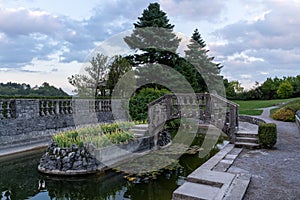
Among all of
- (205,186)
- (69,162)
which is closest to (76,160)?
(69,162)

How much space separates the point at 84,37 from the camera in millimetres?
11883

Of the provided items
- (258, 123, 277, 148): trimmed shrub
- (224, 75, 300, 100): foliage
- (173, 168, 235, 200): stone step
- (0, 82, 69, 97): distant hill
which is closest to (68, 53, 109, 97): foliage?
(0, 82, 69, 97): distant hill

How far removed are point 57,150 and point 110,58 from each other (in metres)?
11.2

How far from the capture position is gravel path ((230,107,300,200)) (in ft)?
10.5

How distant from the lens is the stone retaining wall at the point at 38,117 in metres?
8.21

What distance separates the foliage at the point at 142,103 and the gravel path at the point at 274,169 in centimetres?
793

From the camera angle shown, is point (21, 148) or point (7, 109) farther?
point (7, 109)

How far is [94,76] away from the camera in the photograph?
16.6 meters

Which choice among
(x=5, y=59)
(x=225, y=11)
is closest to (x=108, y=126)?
(x=225, y=11)

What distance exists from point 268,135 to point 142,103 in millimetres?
8462

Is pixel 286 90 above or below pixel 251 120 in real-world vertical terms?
above

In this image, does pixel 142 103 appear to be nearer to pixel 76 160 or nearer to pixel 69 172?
pixel 76 160

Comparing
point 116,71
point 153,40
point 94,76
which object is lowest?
point 94,76

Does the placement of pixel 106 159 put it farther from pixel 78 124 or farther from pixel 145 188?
pixel 78 124
